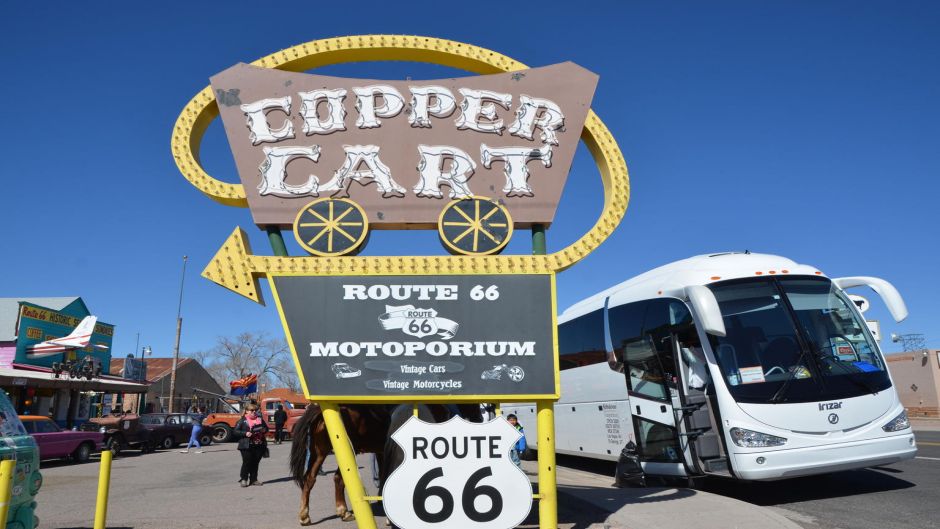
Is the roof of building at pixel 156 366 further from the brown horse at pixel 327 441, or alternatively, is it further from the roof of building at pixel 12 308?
the brown horse at pixel 327 441

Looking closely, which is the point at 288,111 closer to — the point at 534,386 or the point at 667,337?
the point at 534,386

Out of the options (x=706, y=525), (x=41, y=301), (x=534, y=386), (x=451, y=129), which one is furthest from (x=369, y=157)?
(x=41, y=301)

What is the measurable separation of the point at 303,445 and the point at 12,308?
89.5 feet

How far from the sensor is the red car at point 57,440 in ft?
64.2

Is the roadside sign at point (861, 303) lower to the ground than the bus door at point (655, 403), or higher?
higher

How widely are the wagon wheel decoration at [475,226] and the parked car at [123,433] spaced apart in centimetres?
2310

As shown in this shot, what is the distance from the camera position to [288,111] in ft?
25.2

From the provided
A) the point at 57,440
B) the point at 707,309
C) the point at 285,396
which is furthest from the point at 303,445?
the point at 285,396

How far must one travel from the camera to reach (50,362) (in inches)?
1120

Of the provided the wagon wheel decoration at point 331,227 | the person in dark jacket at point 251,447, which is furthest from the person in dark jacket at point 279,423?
the wagon wheel decoration at point 331,227

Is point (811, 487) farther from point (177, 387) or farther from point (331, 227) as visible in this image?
point (177, 387)

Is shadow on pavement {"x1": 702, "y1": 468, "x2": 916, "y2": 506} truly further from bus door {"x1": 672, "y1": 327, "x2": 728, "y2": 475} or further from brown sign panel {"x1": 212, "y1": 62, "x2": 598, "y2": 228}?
brown sign panel {"x1": 212, "y1": 62, "x2": 598, "y2": 228}

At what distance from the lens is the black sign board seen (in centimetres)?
651

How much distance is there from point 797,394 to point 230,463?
16.9 metres
